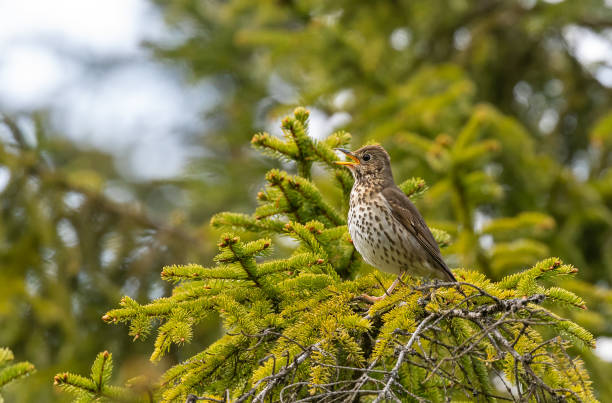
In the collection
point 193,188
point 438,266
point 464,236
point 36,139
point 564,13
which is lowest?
point 438,266

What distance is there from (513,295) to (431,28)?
5847 mm

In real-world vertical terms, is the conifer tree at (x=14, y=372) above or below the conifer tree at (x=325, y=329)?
below

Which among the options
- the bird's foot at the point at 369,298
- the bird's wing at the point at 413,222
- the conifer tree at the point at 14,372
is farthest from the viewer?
the bird's wing at the point at 413,222

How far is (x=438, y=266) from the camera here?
354 centimetres

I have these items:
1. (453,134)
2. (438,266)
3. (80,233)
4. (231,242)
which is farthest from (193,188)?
(231,242)

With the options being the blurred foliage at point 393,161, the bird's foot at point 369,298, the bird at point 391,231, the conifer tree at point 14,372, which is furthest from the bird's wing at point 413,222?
the conifer tree at point 14,372

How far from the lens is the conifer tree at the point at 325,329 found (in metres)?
2.04

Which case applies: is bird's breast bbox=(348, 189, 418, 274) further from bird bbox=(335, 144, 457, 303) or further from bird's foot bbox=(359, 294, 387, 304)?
bird's foot bbox=(359, 294, 387, 304)

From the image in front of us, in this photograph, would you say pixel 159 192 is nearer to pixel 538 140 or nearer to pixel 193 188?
pixel 193 188

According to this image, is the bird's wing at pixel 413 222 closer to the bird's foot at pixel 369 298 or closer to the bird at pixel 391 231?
the bird at pixel 391 231

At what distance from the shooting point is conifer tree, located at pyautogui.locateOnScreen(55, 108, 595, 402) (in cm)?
204

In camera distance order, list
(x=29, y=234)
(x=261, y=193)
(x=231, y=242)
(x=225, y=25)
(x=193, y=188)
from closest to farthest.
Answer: (x=231, y=242), (x=261, y=193), (x=29, y=234), (x=193, y=188), (x=225, y=25)

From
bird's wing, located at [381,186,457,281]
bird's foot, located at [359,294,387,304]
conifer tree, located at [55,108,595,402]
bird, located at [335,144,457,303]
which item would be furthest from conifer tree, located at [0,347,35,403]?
bird's wing, located at [381,186,457,281]

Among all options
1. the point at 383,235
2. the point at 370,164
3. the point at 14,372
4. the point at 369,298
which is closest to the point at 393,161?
the point at 370,164
